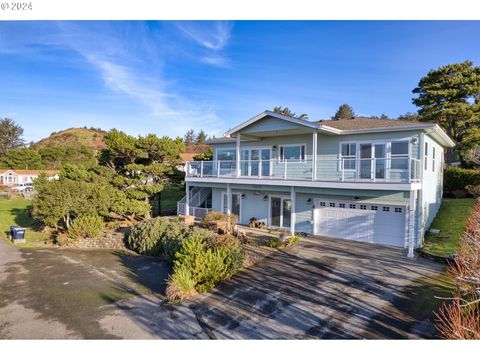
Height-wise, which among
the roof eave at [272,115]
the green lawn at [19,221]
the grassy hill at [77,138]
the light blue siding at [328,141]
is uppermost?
the grassy hill at [77,138]

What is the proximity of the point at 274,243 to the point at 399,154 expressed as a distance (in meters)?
7.38

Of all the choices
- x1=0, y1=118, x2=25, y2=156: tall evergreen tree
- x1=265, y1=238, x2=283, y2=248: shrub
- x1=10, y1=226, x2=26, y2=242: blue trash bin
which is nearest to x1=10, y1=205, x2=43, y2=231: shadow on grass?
x1=10, y1=226, x2=26, y2=242: blue trash bin

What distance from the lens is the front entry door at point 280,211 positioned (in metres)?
16.9

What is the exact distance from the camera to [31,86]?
1559 centimetres

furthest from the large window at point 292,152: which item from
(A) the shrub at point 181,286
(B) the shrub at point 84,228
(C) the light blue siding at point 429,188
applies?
(B) the shrub at point 84,228

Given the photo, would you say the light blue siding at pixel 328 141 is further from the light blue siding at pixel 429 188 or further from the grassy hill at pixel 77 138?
the grassy hill at pixel 77 138

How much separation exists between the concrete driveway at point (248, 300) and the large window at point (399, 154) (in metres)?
3.83

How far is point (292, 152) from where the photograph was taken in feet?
56.5

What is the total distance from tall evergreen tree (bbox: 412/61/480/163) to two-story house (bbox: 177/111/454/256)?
334 inches

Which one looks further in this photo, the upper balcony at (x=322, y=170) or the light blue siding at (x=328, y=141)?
the light blue siding at (x=328, y=141)

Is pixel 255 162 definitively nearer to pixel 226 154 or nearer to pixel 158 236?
pixel 226 154

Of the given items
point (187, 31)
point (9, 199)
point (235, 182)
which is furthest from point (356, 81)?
point (9, 199)

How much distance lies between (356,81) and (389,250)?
10335 millimetres

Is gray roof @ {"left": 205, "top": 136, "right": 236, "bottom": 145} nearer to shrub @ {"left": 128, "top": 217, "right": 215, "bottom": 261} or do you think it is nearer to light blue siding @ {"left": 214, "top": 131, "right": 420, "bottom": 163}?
light blue siding @ {"left": 214, "top": 131, "right": 420, "bottom": 163}
